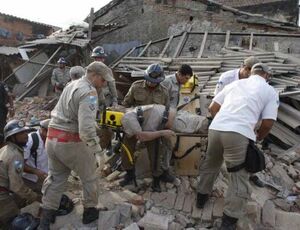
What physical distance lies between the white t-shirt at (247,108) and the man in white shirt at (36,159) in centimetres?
199

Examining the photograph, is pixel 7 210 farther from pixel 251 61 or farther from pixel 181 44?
pixel 181 44

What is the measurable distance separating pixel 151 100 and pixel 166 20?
912cm

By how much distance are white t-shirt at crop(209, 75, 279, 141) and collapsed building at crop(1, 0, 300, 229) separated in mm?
867

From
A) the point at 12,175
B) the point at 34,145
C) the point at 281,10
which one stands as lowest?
the point at 12,175

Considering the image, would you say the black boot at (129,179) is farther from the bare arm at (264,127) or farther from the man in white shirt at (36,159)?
the bare arm at (264,127)

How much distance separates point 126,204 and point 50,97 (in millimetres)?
7927

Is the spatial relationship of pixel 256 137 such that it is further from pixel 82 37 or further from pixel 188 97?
pixel 82 37

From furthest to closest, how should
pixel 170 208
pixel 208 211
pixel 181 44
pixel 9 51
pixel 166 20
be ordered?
pixel 166 20 → pixel 9 51 → pixel 181 44 → pixel 170 208 → pixel 208 211

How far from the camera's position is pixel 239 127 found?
3820mm

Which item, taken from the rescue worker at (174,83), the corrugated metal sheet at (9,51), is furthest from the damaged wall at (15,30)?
the rescue worker at (174,83)

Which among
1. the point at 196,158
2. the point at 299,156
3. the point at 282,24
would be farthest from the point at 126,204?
the point at 282,24

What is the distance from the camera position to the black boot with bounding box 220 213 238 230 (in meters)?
3.98

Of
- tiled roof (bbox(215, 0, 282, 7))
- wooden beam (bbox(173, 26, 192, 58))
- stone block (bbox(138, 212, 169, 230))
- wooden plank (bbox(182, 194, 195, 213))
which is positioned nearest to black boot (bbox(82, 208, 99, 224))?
stone block (bbox(138, 212, 169, 230))

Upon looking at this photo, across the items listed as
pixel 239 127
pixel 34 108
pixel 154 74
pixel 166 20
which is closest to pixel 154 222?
pixel 239 127
